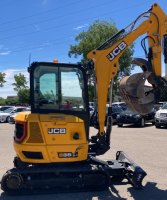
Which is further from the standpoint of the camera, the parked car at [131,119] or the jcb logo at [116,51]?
the parked car at [131,119]

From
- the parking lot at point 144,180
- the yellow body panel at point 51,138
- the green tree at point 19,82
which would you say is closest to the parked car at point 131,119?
the parking lot at point 144,180

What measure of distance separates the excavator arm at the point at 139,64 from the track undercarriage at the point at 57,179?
944 mm

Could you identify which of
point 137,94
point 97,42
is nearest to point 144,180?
point 137,94

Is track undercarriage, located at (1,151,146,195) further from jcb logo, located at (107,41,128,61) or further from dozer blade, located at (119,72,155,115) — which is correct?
jcb logo, located at (107,41,128,61)

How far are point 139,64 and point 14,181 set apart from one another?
370 cm

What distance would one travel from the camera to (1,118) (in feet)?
72.8

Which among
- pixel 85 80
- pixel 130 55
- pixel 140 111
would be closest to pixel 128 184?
pixel 140 111

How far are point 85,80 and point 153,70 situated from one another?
5.80ft

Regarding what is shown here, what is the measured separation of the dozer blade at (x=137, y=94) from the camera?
5383 millimetres

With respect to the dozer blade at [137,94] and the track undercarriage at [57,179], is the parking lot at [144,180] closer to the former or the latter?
the track undercarriage at [57,179]

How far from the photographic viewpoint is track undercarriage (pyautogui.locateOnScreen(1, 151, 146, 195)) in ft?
15.5

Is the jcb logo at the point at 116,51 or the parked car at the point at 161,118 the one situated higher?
the jcb logo at the point at 116,51

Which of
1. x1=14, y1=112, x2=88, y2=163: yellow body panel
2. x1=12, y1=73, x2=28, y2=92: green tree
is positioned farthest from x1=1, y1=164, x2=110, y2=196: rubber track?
x1=12, y1=73, x2=28, y2=92: green tree

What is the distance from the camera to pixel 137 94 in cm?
539
